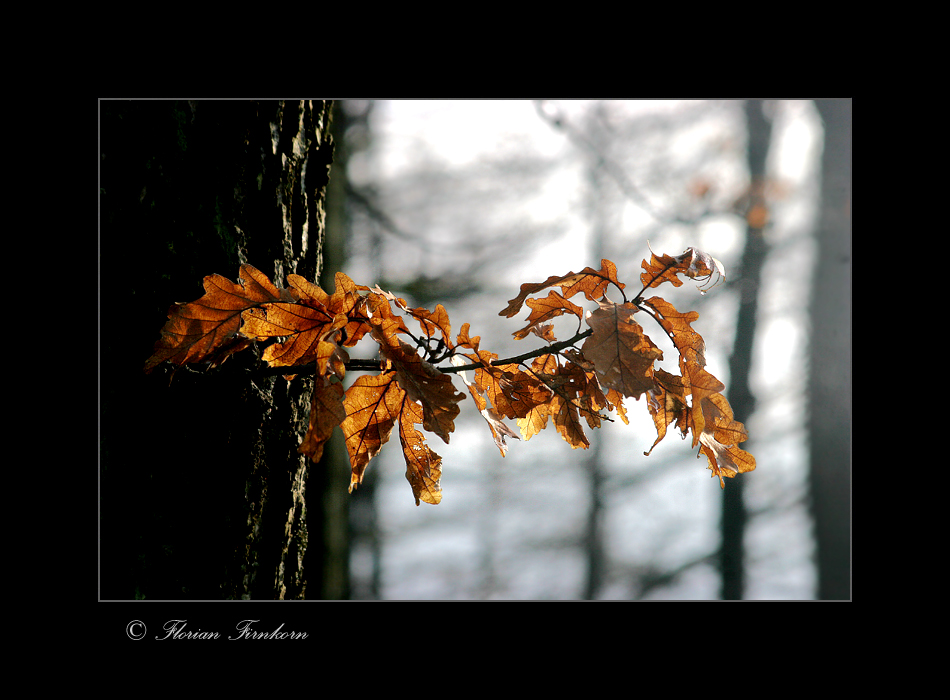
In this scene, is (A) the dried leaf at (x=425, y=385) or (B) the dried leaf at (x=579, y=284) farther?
(B) the dried leaf at (x=579, y=284)

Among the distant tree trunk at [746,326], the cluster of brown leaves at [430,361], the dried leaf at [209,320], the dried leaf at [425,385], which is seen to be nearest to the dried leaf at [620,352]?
the cluster of brown leaves at [430,361]

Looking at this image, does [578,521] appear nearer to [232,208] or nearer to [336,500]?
[336,500]

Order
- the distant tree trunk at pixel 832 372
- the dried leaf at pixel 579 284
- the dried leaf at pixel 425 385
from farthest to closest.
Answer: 1. the distant tree trunk at pixel 832 372
2. the dried leaf at pixel 579 284
3. the dried leaf at pixel 425 385

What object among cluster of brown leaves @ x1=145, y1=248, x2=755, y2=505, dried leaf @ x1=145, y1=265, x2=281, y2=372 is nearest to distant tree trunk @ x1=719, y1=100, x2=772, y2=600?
cluster of brown leaves @ x1=145, y1=248, x2=755, y2=505

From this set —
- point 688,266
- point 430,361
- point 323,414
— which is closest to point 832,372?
point 688,266

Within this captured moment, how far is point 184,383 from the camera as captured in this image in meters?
0.67

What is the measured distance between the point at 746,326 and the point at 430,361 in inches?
50.7

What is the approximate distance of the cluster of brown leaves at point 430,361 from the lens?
481mm

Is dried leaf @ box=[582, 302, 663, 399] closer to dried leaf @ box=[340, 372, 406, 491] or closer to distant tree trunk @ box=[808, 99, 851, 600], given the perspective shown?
dried leaf @ box=[340, 372, 406, 491]

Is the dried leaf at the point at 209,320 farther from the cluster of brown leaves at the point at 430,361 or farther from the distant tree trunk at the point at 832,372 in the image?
the distant tree trunk at the point at 832,372

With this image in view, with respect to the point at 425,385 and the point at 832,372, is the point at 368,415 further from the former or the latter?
the point at 832,372

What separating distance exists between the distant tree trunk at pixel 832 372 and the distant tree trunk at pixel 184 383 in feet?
4.73

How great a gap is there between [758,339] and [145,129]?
5.04 feet

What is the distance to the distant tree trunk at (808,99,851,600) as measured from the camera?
1442 mm
